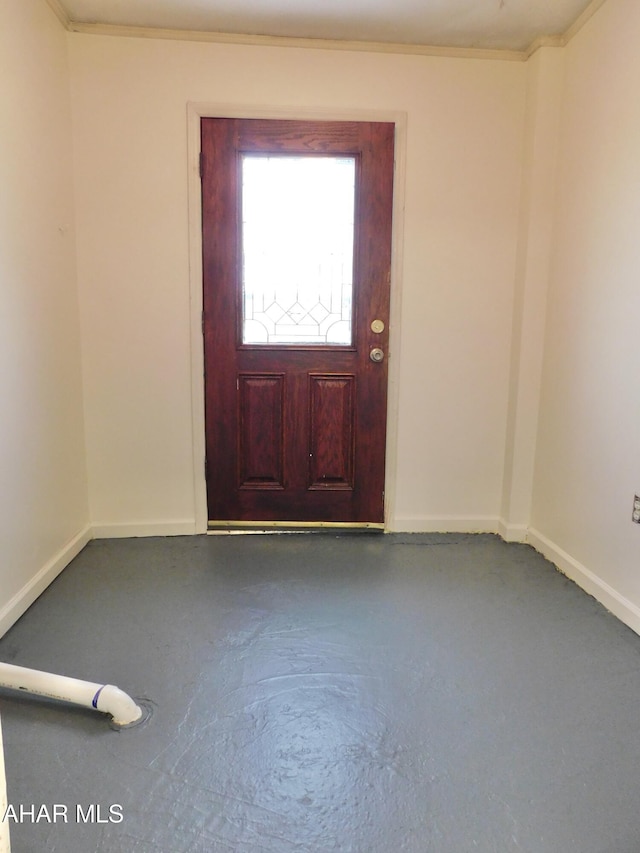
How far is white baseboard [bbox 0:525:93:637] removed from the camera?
1.78 m

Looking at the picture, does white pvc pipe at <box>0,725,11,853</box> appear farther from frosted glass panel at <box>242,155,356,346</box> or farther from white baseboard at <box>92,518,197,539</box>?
frosted glass panel at <box>242,155,356,346</box>

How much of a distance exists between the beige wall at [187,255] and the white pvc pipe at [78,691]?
125 cm

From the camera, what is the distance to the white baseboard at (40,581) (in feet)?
5.85

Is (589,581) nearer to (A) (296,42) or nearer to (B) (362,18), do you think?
(B) (362,18)

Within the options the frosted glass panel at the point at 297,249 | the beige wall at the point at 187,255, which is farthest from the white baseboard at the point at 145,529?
the frosted glass panel at the point at 297,249

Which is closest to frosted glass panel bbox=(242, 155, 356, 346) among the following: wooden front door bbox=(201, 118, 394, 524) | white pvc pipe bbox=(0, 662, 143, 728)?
wooden front door bbox=(201, 118, 394, 524)

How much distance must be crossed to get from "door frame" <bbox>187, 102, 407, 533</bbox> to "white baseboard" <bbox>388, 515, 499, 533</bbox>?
49 mm

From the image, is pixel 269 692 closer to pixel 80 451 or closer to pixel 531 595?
pixel 531 595

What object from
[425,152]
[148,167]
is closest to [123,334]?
[148,167]

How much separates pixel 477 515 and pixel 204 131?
2276mm

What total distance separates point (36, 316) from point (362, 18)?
1.82 metres

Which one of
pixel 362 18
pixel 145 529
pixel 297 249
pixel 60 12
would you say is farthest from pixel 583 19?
pixel 145 529

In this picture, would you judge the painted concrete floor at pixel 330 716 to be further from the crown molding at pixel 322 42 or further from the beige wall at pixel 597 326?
the crown molding at pixel 322 42

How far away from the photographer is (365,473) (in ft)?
8.82
